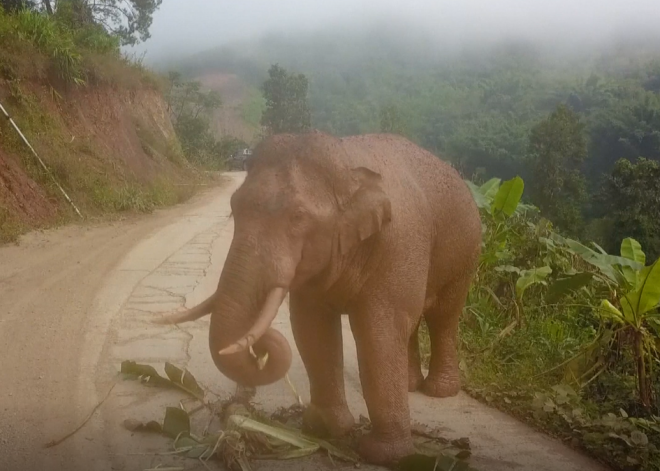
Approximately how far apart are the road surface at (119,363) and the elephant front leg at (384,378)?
11.6 inches

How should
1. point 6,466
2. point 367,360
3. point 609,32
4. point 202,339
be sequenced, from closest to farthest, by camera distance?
point 6,466, point 367,360, point 202,339, point 609,32

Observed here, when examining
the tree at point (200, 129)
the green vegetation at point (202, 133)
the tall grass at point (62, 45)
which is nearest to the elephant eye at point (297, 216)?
the green vegetation at point (202, 133)

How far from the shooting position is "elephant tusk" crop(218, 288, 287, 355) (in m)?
2.61

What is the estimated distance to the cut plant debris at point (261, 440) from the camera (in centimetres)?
315

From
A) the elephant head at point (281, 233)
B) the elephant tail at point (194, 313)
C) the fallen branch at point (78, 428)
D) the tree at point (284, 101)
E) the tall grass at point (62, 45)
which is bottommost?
the fallen branch at point (78, 428)

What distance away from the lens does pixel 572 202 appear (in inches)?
257

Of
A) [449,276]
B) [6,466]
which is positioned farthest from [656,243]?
[6,466]

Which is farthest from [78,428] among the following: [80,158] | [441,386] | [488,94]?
[80,158]

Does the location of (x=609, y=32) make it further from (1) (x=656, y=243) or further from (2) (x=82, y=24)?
(2) (x=82, y=24)

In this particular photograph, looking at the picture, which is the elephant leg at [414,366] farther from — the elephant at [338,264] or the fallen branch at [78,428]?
the fallen branch at [78,428]

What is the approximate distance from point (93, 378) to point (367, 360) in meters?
1.68

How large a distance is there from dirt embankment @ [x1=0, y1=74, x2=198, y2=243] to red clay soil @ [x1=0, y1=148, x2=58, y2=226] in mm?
14

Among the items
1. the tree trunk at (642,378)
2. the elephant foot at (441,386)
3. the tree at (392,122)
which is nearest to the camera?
the tree at (392,122)

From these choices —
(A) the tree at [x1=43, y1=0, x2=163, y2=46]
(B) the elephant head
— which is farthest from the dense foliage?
(B) the elephant head
